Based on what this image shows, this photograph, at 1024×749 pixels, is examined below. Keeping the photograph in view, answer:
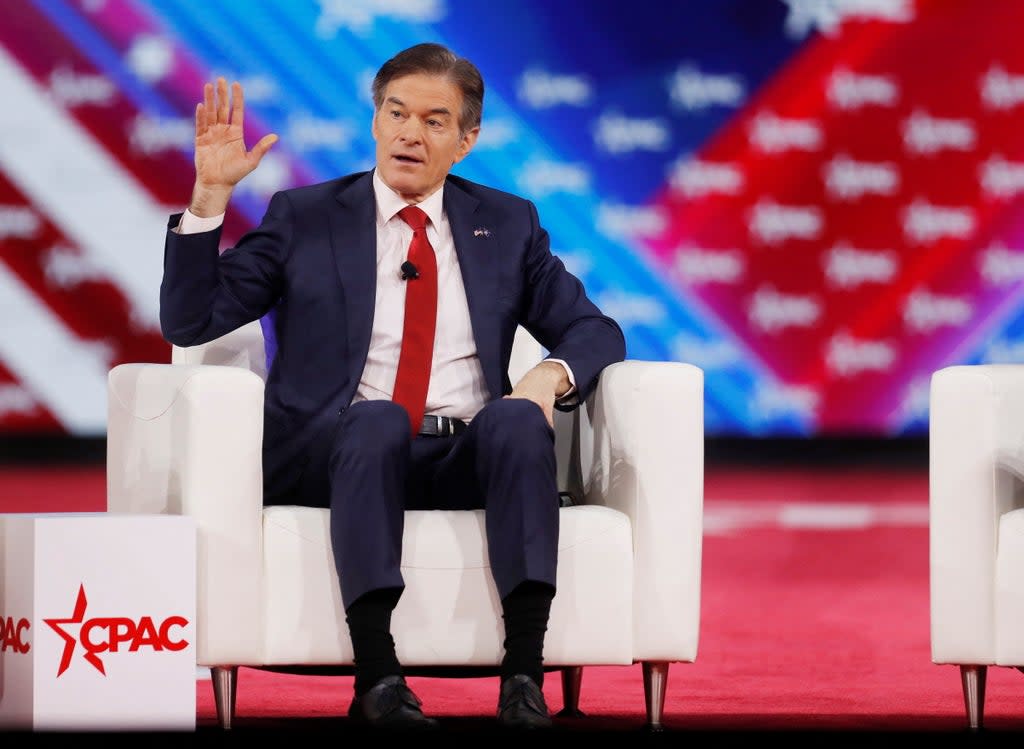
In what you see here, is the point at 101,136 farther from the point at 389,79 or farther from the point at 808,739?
the point at 808,739

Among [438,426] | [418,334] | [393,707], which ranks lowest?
[393,707]

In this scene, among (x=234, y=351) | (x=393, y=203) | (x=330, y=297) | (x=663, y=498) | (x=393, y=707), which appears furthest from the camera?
(x=234, y=351)

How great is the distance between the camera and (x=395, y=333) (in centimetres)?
298

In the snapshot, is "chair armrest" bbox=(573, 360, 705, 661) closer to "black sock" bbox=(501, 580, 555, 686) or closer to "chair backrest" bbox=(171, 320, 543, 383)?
"black sock" bbox=(501, 580, 555, 686)

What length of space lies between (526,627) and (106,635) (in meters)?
0.62

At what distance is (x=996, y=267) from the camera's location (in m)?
5.55

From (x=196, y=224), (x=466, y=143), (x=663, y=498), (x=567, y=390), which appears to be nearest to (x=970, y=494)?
(x=663, y=498)

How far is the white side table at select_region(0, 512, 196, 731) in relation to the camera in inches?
98.7

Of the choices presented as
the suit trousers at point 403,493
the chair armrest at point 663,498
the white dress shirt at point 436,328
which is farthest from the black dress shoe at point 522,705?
the white dress shirt at point 436,328

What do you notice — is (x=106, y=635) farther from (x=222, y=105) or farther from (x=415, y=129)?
(x=415, y=129)

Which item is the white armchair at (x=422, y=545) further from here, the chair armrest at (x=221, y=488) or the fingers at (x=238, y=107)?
the fingers at (x=238, y=107)

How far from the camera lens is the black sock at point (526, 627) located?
2600 mm

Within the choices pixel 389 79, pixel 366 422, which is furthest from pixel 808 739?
pixel 389 79

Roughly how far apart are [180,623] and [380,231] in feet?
2.71
